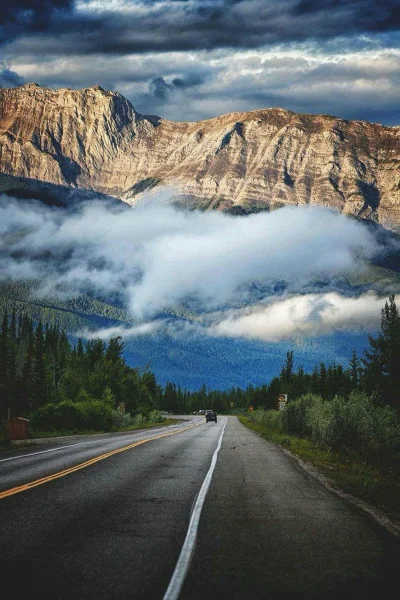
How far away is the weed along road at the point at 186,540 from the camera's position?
26.2 ft

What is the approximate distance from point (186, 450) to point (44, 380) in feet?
320

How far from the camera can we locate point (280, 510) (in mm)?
13477

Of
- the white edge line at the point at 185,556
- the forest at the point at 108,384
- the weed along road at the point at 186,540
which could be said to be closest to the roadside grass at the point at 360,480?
the weed along road at the point at 186,540

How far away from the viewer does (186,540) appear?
33.9 feet

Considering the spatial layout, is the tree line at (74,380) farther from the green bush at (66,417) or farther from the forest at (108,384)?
the green bush at (66,417)

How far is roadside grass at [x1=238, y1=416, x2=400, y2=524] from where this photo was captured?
15276 mm

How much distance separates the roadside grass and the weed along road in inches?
34.4

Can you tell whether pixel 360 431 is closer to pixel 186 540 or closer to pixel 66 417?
pixel 186 540

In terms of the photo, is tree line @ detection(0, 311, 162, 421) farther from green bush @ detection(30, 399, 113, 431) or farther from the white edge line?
the white edge line

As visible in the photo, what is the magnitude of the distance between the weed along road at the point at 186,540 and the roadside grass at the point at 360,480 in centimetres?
88

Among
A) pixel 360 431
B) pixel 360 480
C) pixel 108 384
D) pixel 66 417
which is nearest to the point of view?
pixel 360 480

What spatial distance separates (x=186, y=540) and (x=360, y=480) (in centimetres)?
1056

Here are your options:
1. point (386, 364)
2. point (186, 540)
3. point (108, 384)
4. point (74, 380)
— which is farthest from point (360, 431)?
point (108, 384)

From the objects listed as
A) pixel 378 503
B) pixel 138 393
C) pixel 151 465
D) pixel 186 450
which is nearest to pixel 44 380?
pixel 138 393
